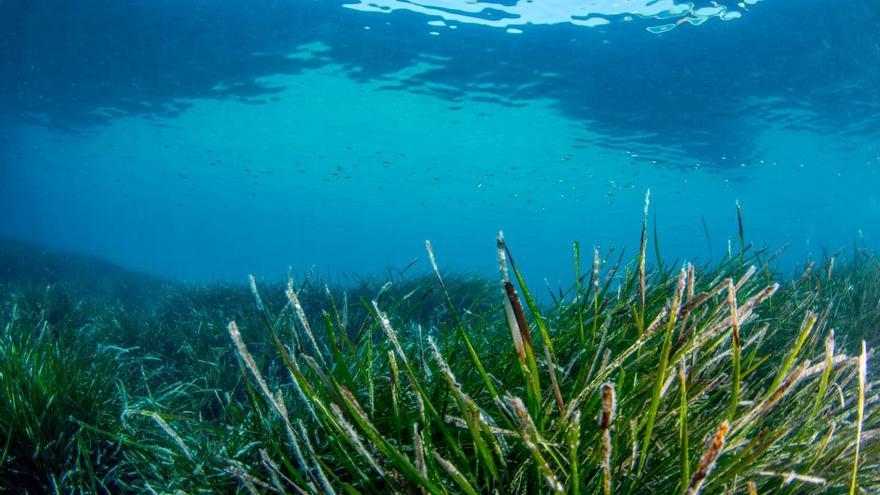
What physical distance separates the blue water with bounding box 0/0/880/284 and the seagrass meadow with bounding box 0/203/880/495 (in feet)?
1.92

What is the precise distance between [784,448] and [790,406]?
0.48 metres

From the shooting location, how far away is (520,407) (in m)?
0.89

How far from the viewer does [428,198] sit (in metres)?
65.8

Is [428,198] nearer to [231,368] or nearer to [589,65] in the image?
→ [589,65]

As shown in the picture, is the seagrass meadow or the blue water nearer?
the seagrass meadow

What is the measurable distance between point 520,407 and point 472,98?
86.7 ft

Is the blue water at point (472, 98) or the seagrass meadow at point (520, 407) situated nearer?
the seagrass meadow at point (520, 407)

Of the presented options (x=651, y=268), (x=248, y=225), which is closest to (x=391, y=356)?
(x=651, y=268)

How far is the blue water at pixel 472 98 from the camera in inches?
693

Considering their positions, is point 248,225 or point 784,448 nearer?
point 784,448

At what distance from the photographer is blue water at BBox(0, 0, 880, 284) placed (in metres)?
17.6

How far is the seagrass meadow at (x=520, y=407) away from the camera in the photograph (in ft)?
3.72

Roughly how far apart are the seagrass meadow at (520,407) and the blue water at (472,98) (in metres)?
0.58

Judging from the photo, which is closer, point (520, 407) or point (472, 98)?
point (520, 407)
